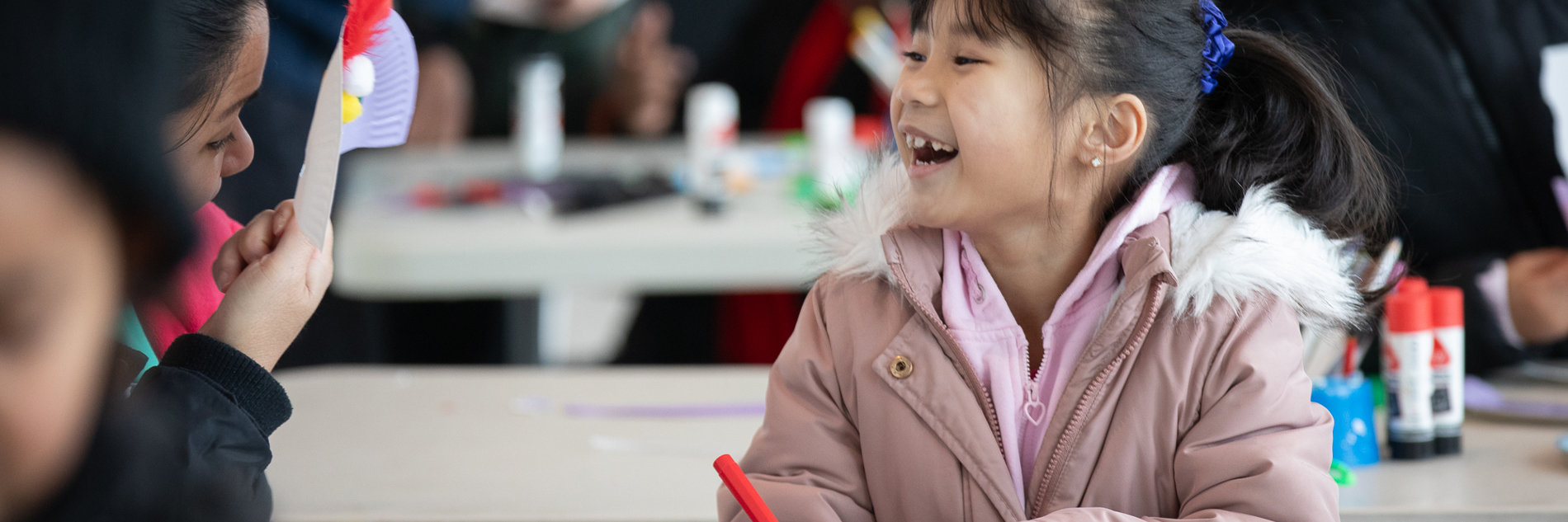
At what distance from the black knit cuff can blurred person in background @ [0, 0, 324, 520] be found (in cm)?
8

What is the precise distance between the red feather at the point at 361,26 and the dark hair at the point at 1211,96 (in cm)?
38

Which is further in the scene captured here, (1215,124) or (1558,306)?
(1558,306)

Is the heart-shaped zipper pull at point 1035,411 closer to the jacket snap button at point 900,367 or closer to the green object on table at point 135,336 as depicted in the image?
the jacket snap button at point 900,367

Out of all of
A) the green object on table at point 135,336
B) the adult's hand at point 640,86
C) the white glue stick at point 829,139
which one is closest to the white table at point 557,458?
the green object on table at point 135,336

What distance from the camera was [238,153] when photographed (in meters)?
0.59

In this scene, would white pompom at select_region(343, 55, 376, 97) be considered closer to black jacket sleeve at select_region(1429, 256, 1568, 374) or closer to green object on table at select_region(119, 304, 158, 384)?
green object on table at select_region(119, 304, 158, 384)

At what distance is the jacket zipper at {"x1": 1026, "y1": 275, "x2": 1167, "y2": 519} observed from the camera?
0.73 meters

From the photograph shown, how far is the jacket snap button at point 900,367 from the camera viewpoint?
2.52 feet

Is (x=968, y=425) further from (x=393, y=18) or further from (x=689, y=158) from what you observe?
(x=689, y=158)

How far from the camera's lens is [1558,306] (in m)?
1.18

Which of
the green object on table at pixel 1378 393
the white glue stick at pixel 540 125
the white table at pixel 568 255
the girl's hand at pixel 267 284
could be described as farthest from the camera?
the white glue stick at pixel 540 125

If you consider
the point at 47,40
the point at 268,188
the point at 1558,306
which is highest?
A: the point at 47,40

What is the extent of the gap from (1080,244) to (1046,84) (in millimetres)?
140

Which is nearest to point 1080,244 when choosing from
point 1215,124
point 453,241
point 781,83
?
point 1215,124
